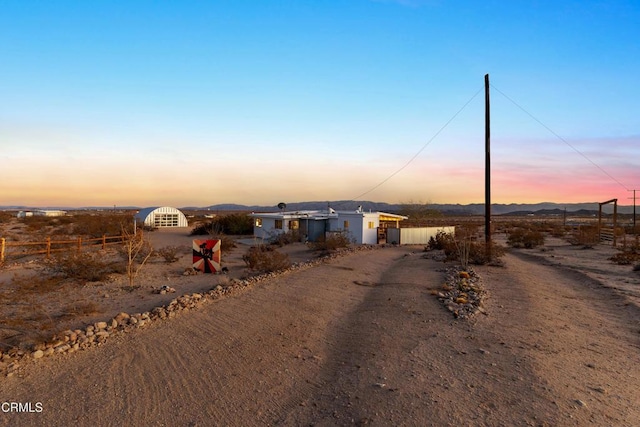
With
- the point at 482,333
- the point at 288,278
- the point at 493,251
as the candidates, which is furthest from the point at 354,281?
the point at 493,251

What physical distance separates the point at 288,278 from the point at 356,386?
30.9 ft

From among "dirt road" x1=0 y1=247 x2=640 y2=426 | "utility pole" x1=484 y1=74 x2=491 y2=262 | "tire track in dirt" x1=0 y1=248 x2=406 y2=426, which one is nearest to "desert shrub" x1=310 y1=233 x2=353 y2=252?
"utility pole" x1=484 y1=74 x2=491 y2=262

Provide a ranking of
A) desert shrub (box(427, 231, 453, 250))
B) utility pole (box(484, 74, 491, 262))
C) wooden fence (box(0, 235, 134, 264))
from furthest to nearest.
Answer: desert shrub (box(427, 231, 453, 250)), utility pole (box(484, 74, 491, 262)), wooden fence (box(0, 235, 134, 264))

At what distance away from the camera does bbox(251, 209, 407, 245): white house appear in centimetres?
3672

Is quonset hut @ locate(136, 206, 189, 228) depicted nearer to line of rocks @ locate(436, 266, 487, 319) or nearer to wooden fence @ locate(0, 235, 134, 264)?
wooden fence @ locate(0, 235, 134, 264)

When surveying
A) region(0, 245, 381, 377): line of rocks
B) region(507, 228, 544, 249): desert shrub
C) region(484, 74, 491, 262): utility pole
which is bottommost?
region(507, 228, 544, 249): desert shrub

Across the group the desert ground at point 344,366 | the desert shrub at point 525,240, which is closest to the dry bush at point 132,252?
the desert ground at point 344,366

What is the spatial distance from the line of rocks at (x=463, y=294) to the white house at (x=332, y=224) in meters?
19.5

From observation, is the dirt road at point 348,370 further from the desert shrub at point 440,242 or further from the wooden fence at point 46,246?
the desert shrub at point 440,242

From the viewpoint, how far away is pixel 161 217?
204ft

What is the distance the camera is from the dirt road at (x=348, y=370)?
5246mm

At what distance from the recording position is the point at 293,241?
124 ft

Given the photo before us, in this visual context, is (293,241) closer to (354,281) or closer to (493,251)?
(493,251)

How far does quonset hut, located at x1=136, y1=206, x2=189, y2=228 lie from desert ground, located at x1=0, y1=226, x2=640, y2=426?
49.6 meters
